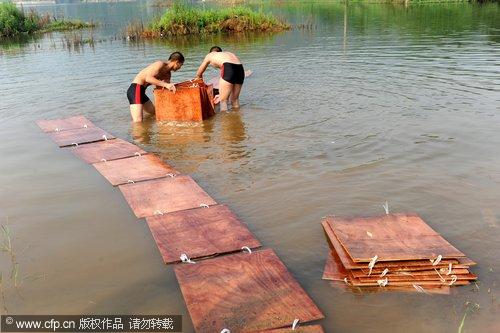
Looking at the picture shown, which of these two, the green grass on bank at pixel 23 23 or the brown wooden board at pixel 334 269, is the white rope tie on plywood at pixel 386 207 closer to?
the brown wooden board at pixel 334 269

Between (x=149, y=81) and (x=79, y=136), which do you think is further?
(x=149, y=81)

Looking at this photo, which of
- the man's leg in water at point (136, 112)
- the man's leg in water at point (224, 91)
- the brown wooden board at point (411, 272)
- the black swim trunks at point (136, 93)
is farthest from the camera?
the man's leg in water at point (224, 91)

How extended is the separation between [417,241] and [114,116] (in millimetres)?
7279

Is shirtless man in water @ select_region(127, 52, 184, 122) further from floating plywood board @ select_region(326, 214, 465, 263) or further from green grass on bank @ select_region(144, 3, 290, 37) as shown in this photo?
green grass on bank @ select_region(144, 3, 290, 37)

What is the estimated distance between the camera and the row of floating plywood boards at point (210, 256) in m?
3.21

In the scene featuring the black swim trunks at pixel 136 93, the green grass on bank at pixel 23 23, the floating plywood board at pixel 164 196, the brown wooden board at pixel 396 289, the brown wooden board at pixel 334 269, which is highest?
the green grass on bank at pixel 23 23

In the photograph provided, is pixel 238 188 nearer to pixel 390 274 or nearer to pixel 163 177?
pixel 163 177

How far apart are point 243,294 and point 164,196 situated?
218 centimetres

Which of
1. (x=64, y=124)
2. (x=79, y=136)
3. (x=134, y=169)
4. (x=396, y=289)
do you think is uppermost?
(x=64, y=124)

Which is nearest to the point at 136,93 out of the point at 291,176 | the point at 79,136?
the point at 79,136

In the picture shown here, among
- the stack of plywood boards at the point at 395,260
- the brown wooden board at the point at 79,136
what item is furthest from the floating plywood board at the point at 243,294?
the brown wooden board at the point at 79,136

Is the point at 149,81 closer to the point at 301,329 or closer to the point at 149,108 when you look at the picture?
the point at 149,108

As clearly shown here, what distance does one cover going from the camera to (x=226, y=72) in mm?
8875

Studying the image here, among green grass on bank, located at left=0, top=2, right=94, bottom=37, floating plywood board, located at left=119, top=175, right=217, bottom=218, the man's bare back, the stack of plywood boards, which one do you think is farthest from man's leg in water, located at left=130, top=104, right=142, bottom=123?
green grass on bank, located at left=0, top=2, right=94, bottom=37
